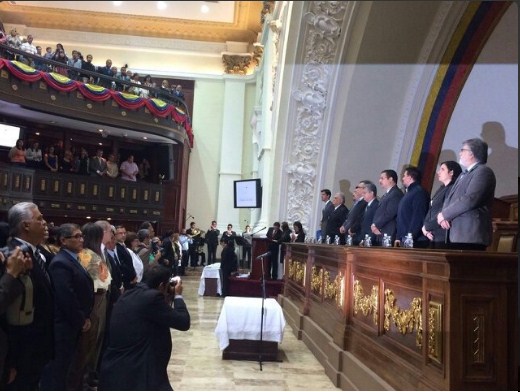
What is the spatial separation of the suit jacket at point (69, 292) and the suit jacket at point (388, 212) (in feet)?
8.51

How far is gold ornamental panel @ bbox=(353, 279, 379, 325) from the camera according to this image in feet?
11.2

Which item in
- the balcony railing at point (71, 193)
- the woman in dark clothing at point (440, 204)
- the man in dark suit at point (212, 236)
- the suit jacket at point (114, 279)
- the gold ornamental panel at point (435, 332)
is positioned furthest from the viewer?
the balcony railing at point (71, 193)

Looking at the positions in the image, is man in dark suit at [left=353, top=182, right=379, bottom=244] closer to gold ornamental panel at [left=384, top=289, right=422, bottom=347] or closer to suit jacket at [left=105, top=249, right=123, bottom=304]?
gold ornamental panel at [left=384, top=289, right=422, bottom=347]

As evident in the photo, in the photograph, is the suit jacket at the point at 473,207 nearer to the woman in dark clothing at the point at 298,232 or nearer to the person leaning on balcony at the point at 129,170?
the woman in dark clothing at the point at 298,232

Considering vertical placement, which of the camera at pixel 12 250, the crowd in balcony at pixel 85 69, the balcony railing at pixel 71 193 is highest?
the crowd in balcony at pixel 85 69

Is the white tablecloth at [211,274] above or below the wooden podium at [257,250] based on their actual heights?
below

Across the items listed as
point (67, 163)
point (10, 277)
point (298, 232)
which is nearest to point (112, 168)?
point (67, 163)

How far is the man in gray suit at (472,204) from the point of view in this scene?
3.04 meters

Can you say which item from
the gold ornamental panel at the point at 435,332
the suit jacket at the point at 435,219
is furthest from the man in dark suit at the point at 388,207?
the gold ornamental panel at the point at 435,332

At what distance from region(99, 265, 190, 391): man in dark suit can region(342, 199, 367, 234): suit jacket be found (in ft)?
10.8

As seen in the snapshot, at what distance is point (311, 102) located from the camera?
25.2ft

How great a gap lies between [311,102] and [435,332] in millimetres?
5553

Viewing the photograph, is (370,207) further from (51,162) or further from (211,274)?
(51,162)

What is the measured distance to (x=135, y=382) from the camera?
8.34 feet
